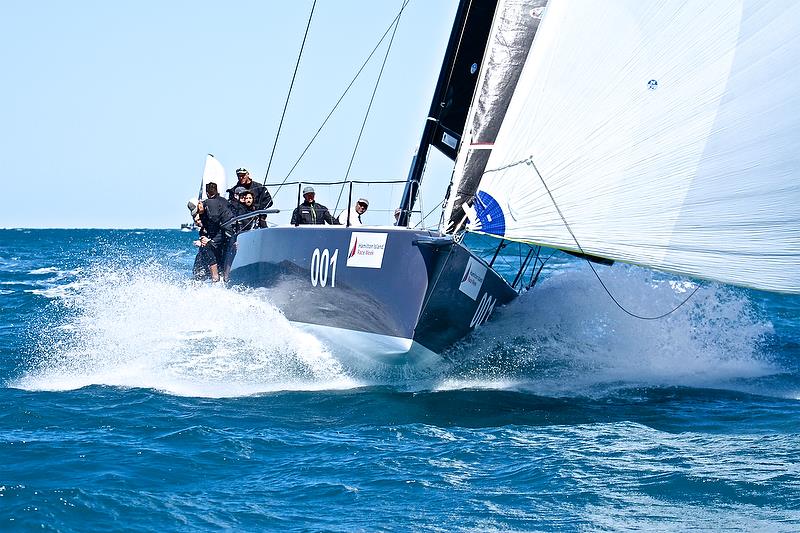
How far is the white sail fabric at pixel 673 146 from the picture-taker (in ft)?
21.6

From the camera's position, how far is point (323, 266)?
8.02 m

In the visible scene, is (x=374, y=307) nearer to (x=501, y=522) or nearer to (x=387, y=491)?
(x=387, y=491)

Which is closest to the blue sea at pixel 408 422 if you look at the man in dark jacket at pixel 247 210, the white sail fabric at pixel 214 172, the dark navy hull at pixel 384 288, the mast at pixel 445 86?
the dark navy hull at pixel 384 288

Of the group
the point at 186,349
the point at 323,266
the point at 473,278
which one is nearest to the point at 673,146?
the point at 473,278

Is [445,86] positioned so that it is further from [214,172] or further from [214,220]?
[214,172]

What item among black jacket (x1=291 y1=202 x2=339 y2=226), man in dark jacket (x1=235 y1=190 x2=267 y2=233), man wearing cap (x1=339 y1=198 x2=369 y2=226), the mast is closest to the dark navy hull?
black jacket (x1=291 y1=202 x2=339 y2=226)

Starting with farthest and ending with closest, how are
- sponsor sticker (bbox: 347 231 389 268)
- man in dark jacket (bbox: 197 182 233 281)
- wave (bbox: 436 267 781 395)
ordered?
man in dark jacket (bbox: 197 182 233 281) → wave (bbox: 436 267 781 395) → sponsor sticker (bbox: 347 231 389 268)

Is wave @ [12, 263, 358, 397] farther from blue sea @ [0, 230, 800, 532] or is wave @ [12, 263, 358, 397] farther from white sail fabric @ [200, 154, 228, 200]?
white sail fabric @ [200, 154, 228, 200]

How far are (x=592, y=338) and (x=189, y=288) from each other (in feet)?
14.7

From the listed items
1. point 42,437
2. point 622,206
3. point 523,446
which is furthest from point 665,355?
point 42,437

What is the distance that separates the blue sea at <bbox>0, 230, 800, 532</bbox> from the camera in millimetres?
4734

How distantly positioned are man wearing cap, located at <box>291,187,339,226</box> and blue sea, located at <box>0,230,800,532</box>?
887 mm

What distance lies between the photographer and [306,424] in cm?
658

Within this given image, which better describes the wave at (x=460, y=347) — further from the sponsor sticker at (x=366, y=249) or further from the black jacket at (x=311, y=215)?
the sponsor sticker at (x=366, y=249)
